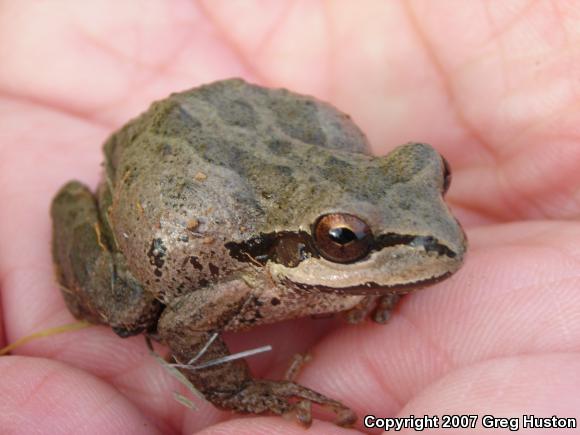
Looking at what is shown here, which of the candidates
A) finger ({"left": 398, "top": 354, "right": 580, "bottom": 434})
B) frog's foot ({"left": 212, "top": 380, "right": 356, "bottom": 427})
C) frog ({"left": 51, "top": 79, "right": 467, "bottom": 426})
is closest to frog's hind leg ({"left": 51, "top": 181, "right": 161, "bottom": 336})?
frog ({"left": 51, "top": 79, "right": 467, "bottom": 426})

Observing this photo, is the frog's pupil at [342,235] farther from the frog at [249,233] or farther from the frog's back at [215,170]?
the frog's back at [215,170]

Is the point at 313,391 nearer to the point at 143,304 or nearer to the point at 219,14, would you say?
the point at 143,304

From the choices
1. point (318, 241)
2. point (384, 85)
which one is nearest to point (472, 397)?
point (318, 241)

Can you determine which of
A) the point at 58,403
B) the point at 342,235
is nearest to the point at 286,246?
the point at 342,235

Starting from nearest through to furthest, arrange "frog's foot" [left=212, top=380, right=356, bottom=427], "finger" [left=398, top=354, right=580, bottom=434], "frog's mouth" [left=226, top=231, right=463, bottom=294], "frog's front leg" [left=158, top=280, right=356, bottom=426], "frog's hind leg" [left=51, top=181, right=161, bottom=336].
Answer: "finger" [left=398, top=354, right=580, bottom=434]
"frog's mouth" [left=226, top=231, right=463, bottom=294]
"frog's foot" [left=212, top=380, right=356, bottom=427]
"frog's front leg" [left=158, top=280, right=356, bottom=426]
"frog's hind leg" [left=51, top=181, right=161, bottom=336]

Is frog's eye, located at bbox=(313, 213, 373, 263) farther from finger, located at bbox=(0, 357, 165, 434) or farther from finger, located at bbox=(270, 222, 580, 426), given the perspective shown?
finger, located at bbox=(0, 357, 165, 434)
